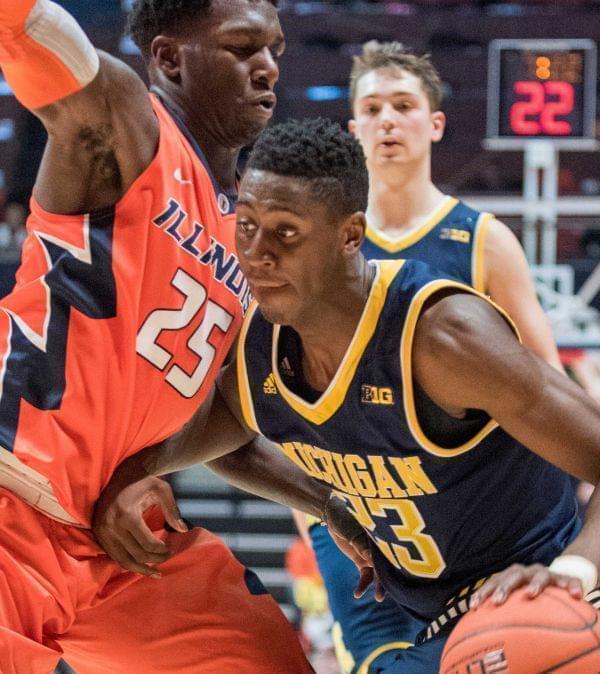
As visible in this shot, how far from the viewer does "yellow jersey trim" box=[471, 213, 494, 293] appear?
14.0 feet

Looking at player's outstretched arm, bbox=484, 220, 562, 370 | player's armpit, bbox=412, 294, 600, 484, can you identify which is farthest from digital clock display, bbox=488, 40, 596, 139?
player's armpit, bbox=412, 294, 600, 484

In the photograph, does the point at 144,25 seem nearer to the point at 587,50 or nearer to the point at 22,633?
the point at 22,633

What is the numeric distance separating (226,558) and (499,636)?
3.65 feet

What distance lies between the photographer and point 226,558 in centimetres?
330

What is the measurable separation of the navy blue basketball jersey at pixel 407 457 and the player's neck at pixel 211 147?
0.42 m

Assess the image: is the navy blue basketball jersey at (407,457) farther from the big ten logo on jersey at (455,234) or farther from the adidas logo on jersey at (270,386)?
the big ten logo on jersey at (455,234)

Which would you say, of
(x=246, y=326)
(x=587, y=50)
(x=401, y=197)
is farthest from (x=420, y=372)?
(x=587, y=50)

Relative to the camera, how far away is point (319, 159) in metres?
2.73

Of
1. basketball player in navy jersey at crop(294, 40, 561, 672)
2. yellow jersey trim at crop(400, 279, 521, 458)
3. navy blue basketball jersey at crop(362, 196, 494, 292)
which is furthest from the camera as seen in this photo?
navy blue basketball jersey at crop(362, 196, 494, 292)

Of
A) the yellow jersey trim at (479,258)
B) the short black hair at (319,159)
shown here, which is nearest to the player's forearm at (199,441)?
the short black hair at (319,159)

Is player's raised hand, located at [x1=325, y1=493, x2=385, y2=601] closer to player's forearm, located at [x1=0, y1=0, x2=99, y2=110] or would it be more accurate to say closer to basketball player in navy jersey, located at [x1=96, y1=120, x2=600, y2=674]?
basketball player in navy jersey, located at [x1=96, y1=120, x2=600, y2=674]

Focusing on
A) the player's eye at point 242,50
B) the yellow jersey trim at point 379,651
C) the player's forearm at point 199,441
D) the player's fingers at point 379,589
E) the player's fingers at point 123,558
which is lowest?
the yellow jersey trim at point 379,651

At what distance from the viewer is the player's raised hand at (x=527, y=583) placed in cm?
237

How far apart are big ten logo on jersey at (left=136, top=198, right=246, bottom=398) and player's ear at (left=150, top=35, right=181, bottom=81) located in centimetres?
49
